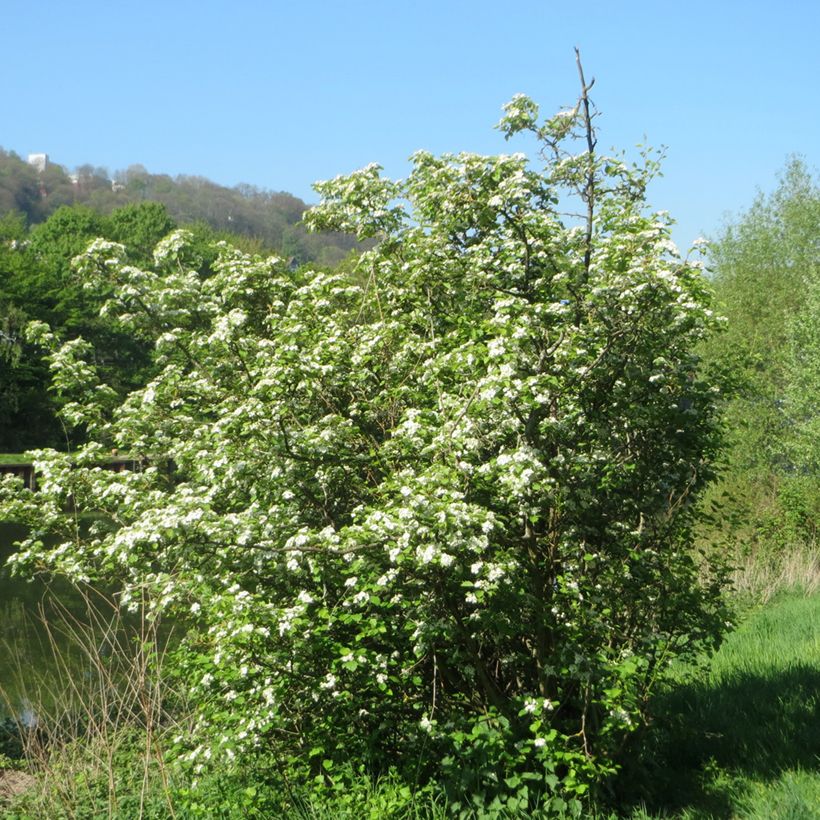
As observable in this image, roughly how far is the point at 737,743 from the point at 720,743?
17 centimetres

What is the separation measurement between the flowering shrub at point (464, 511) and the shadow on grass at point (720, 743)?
37.8 inches

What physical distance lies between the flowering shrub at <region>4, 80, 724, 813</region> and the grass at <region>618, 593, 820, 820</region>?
3.35 ft

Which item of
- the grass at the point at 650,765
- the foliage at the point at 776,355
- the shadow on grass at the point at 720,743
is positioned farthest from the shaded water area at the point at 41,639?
the foliage at the point at 776,355

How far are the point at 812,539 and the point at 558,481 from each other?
1511cm

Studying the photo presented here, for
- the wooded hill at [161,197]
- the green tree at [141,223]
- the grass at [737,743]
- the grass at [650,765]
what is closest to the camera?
the grass at [650,765]

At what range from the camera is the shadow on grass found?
7488 mm

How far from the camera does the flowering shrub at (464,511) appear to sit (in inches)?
252

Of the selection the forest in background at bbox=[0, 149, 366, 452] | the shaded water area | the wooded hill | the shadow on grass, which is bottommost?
the shadow on grass

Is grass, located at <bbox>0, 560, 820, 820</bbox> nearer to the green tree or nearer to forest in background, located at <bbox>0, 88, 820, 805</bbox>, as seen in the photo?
forest in background, located at <bbox>0, 88, 820, 805</bbox>

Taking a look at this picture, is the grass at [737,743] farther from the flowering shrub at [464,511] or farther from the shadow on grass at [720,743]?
the flowering shrub at [464,511]

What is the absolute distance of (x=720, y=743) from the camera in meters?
8.59

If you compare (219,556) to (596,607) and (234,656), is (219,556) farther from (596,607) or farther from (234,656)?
(596,607)

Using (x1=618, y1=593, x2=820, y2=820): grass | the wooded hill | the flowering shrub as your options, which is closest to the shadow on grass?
(x1=618, y1=593, x2=820, y2=820): grass

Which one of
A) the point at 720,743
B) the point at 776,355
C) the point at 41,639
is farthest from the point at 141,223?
the point at 720,743
